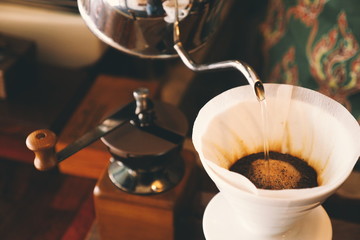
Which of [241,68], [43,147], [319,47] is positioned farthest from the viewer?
[319,47]

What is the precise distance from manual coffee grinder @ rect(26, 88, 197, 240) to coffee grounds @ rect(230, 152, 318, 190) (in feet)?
0.60

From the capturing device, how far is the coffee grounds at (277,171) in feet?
2.62

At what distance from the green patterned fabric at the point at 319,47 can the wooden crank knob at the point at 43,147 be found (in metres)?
0.79

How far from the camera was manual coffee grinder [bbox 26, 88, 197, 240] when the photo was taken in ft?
3.18

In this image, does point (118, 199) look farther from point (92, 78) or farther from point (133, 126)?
point (92, 78)

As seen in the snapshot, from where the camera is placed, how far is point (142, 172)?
102cm

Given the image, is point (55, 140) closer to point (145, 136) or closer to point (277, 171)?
point (145, 136)

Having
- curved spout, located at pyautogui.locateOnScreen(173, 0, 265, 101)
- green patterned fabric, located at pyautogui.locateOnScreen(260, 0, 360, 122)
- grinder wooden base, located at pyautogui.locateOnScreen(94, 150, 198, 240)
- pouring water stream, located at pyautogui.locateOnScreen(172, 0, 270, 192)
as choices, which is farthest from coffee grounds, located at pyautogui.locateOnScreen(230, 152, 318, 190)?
green patterned fabric, located at pyautogui.locateOnScreen(260, 0, 360, 122)

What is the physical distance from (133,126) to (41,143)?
0.20m

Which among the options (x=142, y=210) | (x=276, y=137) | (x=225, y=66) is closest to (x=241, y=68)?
(x=225, y=66)

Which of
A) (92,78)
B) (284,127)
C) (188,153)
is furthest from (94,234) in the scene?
(92,78)

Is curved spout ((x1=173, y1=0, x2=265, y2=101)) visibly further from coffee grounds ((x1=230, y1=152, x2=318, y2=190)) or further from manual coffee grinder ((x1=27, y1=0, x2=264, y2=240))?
coffee grounds ((x1=230, y1=152, x2=318, y2=190))

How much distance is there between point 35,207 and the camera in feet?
4.41

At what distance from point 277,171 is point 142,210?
1.07 feet
